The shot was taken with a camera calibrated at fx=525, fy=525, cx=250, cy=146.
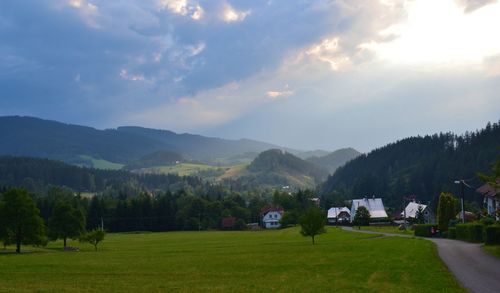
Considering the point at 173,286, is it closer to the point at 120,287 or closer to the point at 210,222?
the point at 120,287

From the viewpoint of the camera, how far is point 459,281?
28.0 m

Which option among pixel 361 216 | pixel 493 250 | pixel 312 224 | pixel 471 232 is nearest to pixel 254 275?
pixel 493 250

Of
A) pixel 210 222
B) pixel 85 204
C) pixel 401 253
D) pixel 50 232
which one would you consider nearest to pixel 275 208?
pixel 210 222

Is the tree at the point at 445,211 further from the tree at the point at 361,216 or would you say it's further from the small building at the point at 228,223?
the small building at the point at 228,223

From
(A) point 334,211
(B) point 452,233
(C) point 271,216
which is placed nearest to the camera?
(B) point 452,233

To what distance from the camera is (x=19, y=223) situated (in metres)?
72.2

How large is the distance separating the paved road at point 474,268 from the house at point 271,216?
139 meters

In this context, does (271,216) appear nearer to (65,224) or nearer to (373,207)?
(373,207)

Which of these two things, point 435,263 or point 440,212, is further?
point 440,212

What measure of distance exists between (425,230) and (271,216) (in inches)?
4467

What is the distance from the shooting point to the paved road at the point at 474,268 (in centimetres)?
2631

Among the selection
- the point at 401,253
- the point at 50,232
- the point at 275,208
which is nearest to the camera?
the point at 401,253

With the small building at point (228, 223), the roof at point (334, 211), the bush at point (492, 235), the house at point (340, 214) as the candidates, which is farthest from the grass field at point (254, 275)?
the roof at point (334, 211)

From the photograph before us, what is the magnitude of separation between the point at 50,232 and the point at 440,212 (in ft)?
210
